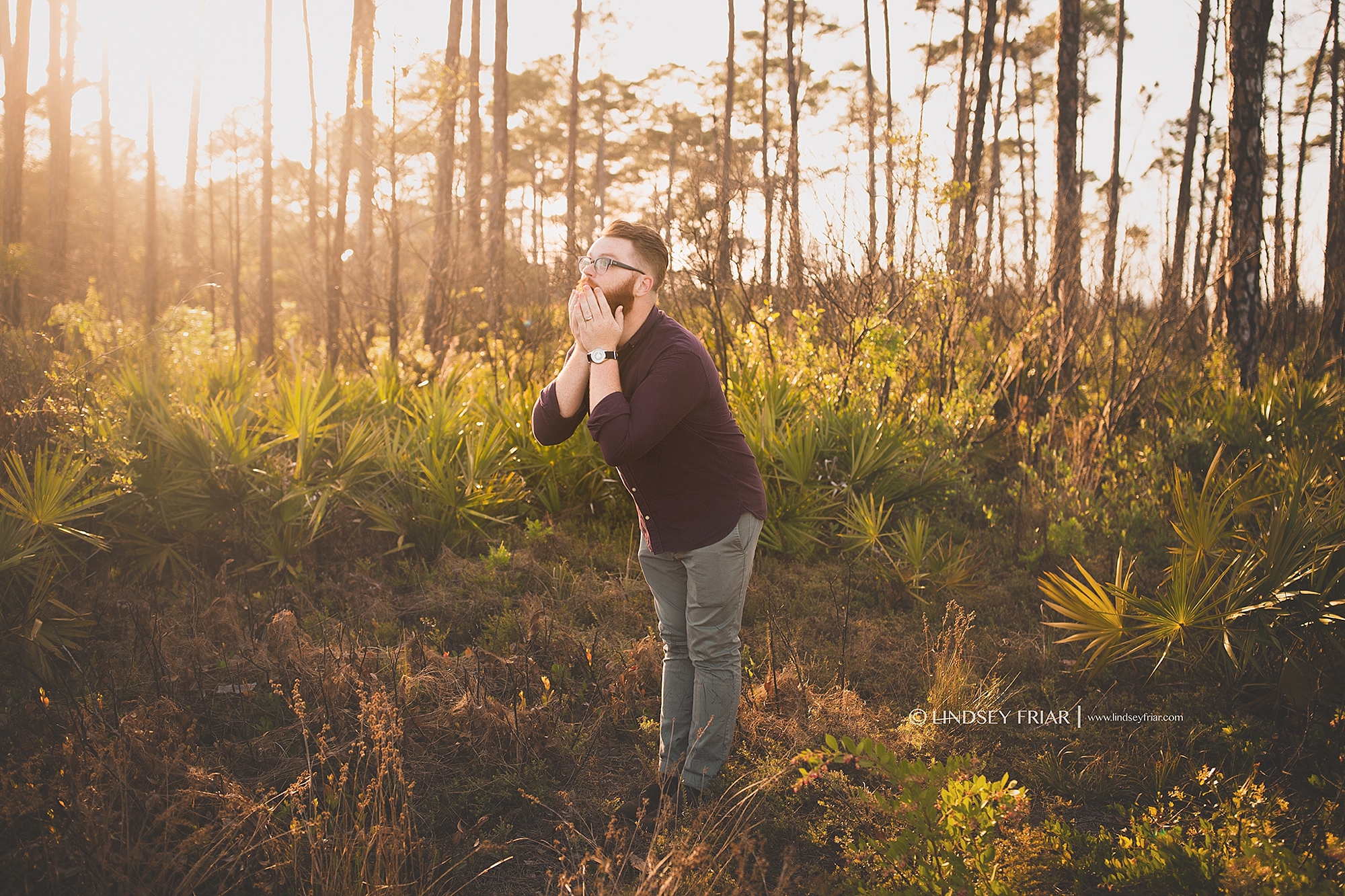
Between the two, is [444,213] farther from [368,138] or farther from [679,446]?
[679,446]

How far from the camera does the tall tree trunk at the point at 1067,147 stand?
8688 mm

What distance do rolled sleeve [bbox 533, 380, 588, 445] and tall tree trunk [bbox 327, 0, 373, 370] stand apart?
29.4 feet

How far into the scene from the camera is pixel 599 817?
3.09 m

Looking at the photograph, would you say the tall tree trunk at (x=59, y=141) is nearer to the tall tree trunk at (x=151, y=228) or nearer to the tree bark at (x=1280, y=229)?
the tall tree trunk at (x=151, y=228)

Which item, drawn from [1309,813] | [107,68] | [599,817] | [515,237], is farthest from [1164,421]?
[107,68]

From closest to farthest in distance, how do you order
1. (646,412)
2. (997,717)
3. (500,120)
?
(646,412)
(997,717)
(500,120)

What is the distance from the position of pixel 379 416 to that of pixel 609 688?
4010 millimetres

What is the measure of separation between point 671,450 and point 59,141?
2316cm

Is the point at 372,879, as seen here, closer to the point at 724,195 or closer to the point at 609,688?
the point at 609,688

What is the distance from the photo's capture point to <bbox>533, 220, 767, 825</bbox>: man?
2.56 m

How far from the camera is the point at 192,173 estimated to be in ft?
82.3

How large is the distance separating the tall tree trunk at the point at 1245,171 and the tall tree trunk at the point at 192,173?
24.1 metres

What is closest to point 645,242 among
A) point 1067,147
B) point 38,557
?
point 38,557

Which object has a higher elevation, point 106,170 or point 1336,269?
point 106,170
